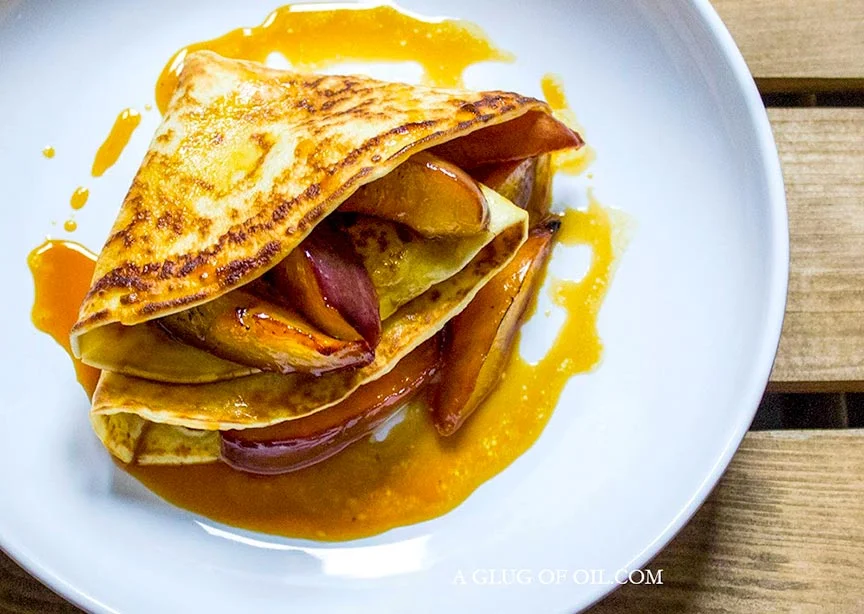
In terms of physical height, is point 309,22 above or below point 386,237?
above

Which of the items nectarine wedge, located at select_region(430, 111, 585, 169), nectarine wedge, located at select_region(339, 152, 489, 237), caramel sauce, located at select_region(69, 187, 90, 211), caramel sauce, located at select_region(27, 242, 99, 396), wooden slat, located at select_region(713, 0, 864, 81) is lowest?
wooden slat, located at select_region(713, 0, 864, 81)

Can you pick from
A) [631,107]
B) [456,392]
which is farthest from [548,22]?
[456,392]

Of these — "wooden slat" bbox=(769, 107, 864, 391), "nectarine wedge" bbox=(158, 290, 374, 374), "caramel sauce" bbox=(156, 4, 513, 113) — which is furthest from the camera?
"caramel sauce" bbox=(156, 4, 513, 113)

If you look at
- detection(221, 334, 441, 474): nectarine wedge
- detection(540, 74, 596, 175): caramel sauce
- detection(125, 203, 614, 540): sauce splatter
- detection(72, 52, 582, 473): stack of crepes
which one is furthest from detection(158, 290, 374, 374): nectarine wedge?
detection(540, 74, 596, 175): caramel sauce

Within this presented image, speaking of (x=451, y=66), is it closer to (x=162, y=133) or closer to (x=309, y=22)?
(x=309, y=22)

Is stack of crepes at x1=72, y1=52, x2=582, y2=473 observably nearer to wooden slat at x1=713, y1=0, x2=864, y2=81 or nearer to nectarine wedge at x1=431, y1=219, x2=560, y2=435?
nectarine wedge at x1=431, y1=219, x2=560, y2=435

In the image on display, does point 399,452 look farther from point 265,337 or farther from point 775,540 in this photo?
point 775,540
